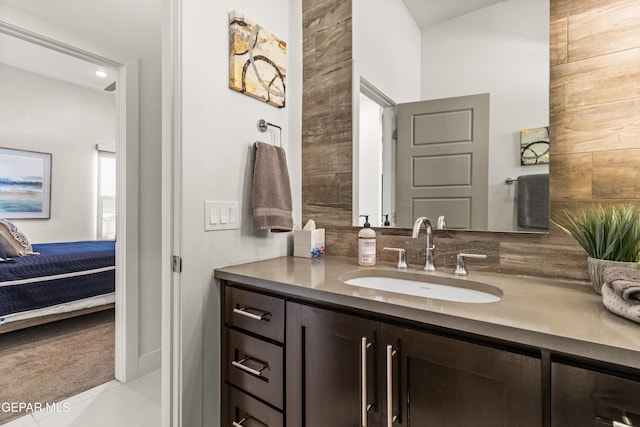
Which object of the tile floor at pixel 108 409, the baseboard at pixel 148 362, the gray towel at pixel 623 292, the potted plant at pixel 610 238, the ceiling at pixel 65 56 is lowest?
the tile floor at pixel 108 409

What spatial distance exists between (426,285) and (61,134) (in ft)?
16.9

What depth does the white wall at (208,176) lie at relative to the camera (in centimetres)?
122

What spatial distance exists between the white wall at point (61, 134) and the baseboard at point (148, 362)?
10.3 ft

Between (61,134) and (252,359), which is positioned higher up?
(61,134)

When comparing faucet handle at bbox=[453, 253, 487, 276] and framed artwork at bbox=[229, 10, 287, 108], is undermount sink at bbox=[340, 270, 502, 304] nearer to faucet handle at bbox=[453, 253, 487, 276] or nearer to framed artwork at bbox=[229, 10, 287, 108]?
faucet handle at bbox=[453, 253, 487, 276]

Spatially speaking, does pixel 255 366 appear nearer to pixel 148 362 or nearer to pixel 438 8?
pixel 148 362

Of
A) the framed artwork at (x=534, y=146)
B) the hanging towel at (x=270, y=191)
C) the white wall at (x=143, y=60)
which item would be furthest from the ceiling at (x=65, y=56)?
A: the hanging towel at (x=270, y=191)

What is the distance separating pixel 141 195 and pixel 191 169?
1181mm

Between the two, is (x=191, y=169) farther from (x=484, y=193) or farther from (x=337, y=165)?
(x=484, y=193)

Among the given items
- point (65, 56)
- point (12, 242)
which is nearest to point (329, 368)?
point (12, 242)

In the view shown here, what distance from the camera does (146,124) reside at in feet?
7.07

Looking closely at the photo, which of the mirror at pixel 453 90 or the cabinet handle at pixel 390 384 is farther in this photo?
the mirror at pixel 453 90

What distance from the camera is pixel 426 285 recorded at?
3.99 feet

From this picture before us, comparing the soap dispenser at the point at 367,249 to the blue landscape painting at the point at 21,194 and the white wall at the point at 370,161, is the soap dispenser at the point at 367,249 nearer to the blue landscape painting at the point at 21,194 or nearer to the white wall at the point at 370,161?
the white wall at the point at 370,161
